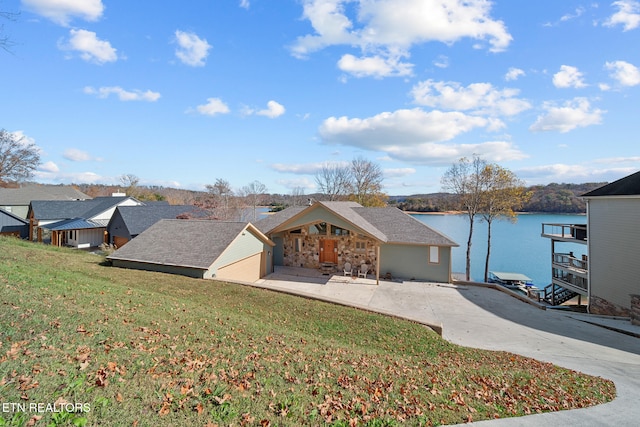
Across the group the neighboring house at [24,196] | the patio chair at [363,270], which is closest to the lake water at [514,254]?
the patio chair at [363,270]

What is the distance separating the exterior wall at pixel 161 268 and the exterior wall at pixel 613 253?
19.9 metres

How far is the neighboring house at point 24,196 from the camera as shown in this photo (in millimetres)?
39219

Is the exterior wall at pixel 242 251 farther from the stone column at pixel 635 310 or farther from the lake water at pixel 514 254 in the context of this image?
the stone column at pixel 635 310

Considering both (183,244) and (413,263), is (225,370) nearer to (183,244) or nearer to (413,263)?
(183,244)

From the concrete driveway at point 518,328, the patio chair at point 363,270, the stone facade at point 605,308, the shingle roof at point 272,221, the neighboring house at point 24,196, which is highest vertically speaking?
the neighboring house at point 24,196

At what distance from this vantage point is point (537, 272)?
32.0m

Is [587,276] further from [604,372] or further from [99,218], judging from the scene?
[99,218]

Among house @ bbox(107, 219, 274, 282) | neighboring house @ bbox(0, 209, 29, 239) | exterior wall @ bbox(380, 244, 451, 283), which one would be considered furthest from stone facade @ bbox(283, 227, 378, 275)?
neighboring house @ bbox(0, 209, 29, 239)

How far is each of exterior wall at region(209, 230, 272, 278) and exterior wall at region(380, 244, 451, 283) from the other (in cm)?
759

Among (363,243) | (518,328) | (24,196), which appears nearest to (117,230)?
(363,243)

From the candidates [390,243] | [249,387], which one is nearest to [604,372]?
[249,387]

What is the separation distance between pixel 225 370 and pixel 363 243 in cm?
1491

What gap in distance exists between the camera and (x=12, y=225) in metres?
28.2

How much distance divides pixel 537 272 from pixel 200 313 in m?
36.3
